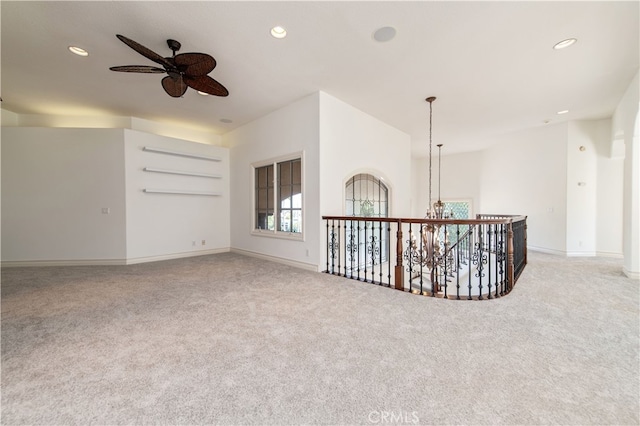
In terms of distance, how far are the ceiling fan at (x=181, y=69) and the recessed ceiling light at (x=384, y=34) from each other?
183 centimetres

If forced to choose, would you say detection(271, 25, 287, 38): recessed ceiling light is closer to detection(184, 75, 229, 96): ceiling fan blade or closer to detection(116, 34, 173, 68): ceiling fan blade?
detection(184, 75, 229, 96): ceiling fan blade

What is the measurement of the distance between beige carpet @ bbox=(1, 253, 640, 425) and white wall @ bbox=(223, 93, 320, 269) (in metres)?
1.42

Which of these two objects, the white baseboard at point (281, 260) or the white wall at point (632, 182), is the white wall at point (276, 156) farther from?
the white wall at point (632, 182)

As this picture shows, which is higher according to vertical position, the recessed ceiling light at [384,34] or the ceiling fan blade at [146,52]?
the recessed ceiling light at [384,34]

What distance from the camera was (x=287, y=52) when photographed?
3162 mm

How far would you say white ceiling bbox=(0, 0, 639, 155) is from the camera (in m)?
2.52

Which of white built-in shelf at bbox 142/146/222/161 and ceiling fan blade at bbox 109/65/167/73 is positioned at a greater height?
ceiling fan blade at bbox 109/65/167/73

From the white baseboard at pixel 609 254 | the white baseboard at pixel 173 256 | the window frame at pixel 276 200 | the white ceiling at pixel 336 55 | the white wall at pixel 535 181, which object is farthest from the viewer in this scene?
the white wall at pixel 535 181

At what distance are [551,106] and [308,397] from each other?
6.65 meters

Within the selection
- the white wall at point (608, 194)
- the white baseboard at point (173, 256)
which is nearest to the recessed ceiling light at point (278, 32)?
the white baseboard at point (173, 256)

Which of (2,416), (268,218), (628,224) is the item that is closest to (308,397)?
(2,416)

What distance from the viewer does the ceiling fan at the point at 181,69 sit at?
101 inches

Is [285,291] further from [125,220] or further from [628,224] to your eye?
[628,224]
